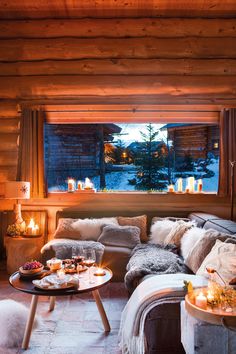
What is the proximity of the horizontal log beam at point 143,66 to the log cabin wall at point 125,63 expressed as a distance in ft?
0.05

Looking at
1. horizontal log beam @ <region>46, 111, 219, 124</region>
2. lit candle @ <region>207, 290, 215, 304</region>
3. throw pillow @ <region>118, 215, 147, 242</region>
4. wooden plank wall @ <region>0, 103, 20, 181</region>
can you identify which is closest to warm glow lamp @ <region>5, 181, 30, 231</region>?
wooden plank wall @ <region>0, 103, 20, 181</region>

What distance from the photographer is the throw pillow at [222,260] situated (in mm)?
2670

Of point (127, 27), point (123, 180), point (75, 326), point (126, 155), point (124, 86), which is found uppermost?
point (127, 27)

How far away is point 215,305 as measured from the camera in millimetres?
2096

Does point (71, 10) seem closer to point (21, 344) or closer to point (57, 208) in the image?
point (57, 208)

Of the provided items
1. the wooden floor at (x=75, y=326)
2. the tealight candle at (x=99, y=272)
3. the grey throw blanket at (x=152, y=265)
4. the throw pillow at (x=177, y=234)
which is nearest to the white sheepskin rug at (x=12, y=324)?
the wooden floor at (x=75, y=326)

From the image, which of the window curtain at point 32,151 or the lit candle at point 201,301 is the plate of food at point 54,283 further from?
A: the window curtain at point 32,151

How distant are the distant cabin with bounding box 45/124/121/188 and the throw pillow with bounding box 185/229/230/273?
105 inches

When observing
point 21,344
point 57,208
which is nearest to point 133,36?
point 57,208

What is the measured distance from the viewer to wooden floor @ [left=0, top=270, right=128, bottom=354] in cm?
278

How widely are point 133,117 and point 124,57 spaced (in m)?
0.92

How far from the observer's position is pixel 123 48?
5320mm

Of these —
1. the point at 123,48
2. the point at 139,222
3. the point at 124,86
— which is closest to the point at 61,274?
the point at 139,222

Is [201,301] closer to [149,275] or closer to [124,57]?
[149,275]
